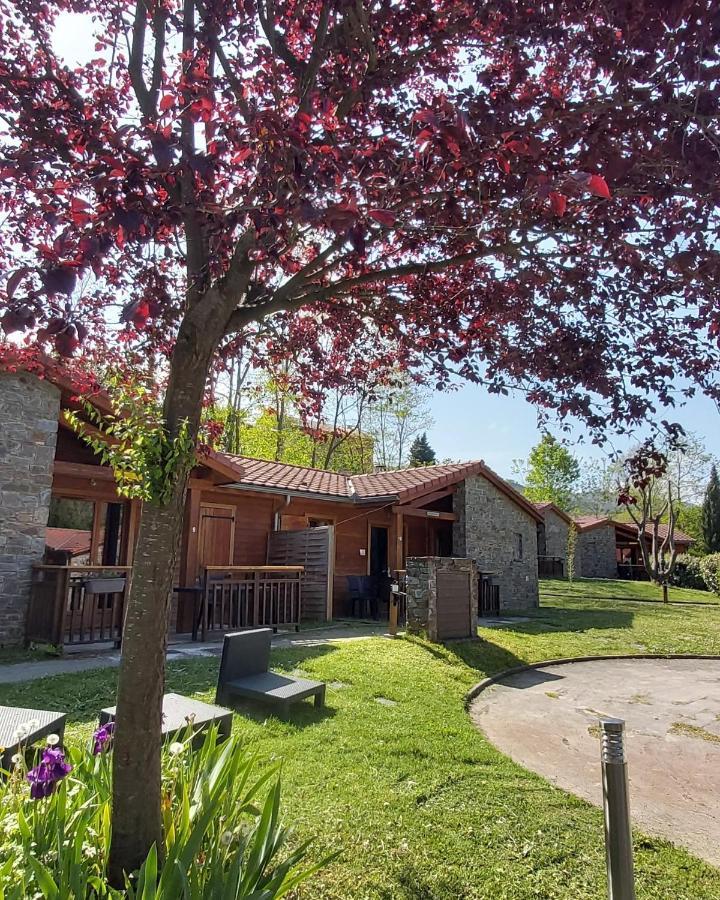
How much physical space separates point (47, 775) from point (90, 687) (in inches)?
173

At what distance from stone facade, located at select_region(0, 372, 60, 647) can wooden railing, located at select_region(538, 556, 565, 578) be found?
1207 inches

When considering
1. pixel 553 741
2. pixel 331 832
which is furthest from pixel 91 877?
pixel 553 741

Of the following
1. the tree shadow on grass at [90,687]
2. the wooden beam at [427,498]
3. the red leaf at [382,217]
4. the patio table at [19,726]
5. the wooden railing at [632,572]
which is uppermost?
the wooden beam at [427,498]

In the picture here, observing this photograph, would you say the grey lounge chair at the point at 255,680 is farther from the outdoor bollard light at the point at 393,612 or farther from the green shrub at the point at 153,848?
the outdoor bollard light at the point at 393,612

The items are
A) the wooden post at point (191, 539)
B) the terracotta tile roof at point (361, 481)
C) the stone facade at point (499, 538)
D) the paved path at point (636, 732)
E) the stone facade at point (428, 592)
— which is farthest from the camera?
the stone facade at point (499, 538)

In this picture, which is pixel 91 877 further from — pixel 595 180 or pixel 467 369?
pixel 467 369

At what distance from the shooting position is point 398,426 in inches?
1395

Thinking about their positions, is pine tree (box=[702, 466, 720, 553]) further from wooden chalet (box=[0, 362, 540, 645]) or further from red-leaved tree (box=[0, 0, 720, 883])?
red-leaved tree (box=[0, 0, 720, 883])

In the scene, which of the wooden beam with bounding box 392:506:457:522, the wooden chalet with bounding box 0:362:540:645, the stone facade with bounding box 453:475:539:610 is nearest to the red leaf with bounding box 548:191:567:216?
the wooden chalet with bounding box 0:362:540:645

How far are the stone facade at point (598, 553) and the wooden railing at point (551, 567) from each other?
12.8 feet

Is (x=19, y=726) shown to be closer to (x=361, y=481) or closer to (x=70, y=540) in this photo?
(x=70, y=540)

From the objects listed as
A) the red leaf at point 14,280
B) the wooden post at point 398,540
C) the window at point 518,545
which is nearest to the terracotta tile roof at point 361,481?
the wooden post at point 398,540

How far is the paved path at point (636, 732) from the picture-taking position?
14.6 feet

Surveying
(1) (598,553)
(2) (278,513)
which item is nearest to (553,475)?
(1) (598,553)
